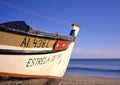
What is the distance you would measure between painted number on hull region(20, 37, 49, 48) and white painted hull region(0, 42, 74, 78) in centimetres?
21

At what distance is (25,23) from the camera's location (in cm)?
535

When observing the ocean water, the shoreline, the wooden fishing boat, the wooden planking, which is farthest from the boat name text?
the ocean water

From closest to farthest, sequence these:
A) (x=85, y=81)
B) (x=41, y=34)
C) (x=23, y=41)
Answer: (x=23, y=41) < (x=41, y=34) < (x=85, y=81)

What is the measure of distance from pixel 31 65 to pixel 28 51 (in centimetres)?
41

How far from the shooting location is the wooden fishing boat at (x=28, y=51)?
452cm

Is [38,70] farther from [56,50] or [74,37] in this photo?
[74,37]

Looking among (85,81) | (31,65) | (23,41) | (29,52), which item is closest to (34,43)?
(29,52)

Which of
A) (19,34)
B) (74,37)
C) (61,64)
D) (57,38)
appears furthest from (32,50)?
(74,37)

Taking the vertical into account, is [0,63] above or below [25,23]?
below

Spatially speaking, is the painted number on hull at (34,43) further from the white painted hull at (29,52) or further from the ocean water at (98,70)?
the ocean water at (98,70)

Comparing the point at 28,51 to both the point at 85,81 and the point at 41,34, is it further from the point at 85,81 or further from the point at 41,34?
the point at 85,81

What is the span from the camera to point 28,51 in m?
4.99

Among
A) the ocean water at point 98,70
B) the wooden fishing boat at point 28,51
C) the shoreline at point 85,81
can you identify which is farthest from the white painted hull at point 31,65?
the ocean water at point 98,70

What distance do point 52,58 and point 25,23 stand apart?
1.18 m
